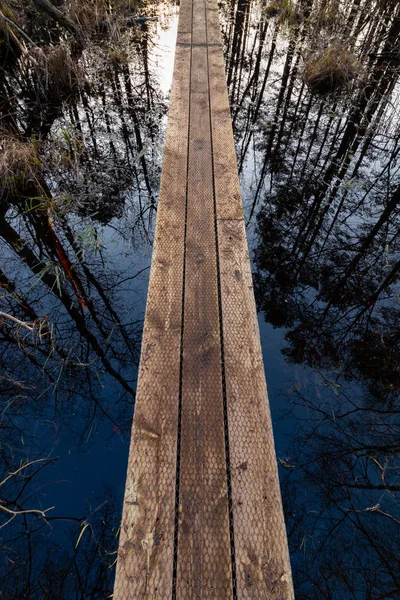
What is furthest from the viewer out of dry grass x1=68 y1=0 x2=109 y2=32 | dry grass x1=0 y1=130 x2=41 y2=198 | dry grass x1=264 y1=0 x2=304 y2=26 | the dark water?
dry grass x1=264 y1=0 x2=304 y2=26

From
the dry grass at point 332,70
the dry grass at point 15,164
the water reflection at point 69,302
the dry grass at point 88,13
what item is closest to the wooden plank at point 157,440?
the water reflection at point 69,302

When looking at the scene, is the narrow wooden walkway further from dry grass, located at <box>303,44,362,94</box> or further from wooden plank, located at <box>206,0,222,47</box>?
wooden plank, located at <box>206,0,222,47</box>

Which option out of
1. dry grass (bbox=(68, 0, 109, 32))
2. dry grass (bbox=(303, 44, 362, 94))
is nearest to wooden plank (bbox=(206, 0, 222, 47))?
dry grass (bbox=(303, 44, 362, 94))

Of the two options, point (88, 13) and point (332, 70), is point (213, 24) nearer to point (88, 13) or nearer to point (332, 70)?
point (88, 13)

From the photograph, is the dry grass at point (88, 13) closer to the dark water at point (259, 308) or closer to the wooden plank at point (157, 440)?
the dark water at point (259, 308)

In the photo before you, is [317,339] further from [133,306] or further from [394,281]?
[133,306]

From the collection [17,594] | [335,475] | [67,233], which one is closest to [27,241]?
[67,233]
